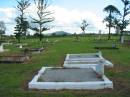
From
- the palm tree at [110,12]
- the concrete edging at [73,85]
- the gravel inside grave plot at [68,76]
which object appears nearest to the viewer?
the concrete edging at [73,85]

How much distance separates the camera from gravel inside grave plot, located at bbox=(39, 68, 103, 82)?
1065 cm

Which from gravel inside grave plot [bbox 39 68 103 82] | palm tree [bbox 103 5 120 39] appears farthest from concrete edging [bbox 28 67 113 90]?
palm tree [bbox 103 5 120 39]

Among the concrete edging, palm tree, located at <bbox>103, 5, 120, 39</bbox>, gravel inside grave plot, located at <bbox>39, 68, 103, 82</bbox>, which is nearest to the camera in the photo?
the concrete edging

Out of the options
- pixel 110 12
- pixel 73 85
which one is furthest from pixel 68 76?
pixel 110 12

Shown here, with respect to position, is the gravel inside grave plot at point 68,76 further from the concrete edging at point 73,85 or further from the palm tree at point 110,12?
the palm tree at point 110,12

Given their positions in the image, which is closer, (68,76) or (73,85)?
(73,85)

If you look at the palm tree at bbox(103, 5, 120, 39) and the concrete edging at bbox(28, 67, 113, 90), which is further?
the palm tree at bbox(103, 5, 120, 39)

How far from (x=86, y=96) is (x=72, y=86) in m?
1.08

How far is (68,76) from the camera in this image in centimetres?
1136

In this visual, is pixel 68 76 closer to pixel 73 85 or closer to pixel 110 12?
pixel 73 85

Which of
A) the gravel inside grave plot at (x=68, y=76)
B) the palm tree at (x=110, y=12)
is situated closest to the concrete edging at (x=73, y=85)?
the gravel inside grave plot at (x=68, y=76)

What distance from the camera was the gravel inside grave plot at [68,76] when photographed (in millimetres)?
10648

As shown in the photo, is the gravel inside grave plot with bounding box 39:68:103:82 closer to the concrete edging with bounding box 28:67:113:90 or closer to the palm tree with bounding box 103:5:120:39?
the concrete edging with bounding box 28:67:113:90

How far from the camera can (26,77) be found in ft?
39.1
